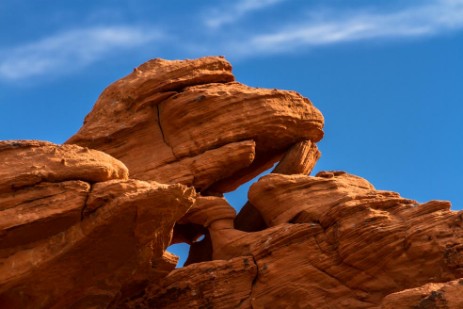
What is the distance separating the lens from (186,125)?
40.6 metres

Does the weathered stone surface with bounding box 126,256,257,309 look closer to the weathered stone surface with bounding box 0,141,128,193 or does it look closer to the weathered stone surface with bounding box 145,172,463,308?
the weathered stone surface with bounding box 145,172,463,308

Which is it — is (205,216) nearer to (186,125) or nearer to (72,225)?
(186,125)

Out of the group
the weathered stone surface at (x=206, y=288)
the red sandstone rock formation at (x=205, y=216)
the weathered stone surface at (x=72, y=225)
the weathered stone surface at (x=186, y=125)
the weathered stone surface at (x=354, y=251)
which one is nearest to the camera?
the weathered stone surface at (x=72, y=225)

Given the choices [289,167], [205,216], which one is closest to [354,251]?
[205,216]

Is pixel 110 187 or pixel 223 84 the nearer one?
pixel 110 187

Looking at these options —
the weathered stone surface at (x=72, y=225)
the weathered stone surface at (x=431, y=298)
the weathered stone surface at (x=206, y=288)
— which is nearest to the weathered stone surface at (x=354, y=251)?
the weathered stone surface at (x=206, y=288)

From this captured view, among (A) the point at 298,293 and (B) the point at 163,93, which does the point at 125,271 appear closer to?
(A) the point at 298,293

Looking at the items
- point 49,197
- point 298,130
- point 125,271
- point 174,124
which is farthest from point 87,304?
point 298,130

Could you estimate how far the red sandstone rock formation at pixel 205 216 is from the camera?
1246 inches

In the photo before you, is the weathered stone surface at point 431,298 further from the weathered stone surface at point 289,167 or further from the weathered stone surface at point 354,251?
the weathered stone surface at point 289,167

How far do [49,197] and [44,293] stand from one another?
2.65 m

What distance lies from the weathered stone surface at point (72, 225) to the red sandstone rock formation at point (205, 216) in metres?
0.04

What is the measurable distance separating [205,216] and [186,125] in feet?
11.2

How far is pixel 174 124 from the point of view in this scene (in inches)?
1601
